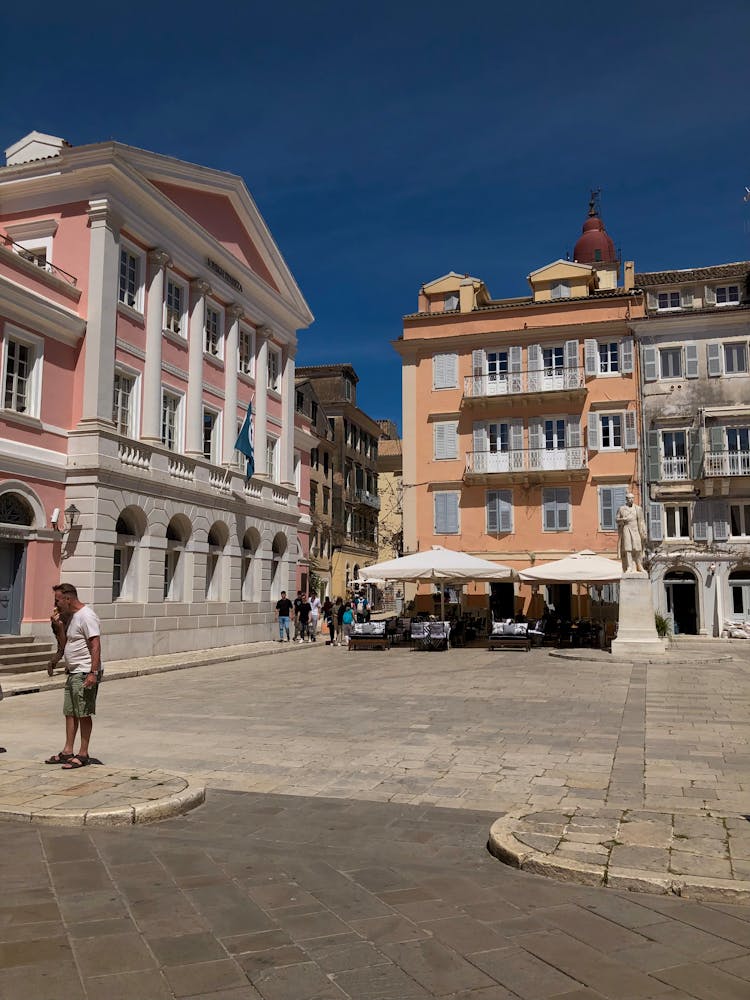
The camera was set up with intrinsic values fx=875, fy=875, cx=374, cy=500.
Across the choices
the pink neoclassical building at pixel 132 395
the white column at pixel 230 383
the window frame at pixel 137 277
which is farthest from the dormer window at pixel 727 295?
the window frame at pixel 137 277

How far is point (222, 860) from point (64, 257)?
20.0 meters

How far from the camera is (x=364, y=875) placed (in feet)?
16.5

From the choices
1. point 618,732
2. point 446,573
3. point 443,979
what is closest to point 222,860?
point 443,979

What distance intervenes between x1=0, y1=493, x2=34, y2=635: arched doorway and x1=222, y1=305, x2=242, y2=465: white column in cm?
915

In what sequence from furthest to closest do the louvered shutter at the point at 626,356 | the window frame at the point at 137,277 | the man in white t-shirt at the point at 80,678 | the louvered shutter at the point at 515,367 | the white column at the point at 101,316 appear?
the louvered shutter at the point at 515,367 → the louvered shutter at the point at 626,356 → the window frame at the point at 137,277 → the white column at the point at 101,316 → the man in white t-shirt at the point at 80,678

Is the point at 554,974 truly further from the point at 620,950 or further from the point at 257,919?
the point at 257,919

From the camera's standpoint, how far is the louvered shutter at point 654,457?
34281 millimetres

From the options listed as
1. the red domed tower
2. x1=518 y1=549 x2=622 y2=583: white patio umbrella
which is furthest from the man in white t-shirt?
the red domed tower

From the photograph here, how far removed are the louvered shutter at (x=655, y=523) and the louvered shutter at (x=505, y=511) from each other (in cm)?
544

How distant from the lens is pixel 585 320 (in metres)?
36.2

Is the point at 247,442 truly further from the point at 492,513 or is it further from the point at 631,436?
the point at 631,436

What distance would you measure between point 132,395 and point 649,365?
69.6ft

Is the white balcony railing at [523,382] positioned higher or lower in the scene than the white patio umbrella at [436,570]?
higher

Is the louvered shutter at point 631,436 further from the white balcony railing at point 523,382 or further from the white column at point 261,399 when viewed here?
the white column at point 261,399
